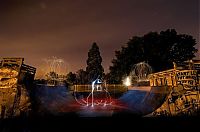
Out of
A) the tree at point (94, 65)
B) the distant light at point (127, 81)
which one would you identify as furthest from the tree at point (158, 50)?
the tree at point (94, 65)

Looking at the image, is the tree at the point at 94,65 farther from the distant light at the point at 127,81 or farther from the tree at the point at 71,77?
the distant light at the point at 127,81

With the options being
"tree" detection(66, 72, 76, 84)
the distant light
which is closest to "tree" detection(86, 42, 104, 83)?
"tree" detection(66, 72, 76, 84)

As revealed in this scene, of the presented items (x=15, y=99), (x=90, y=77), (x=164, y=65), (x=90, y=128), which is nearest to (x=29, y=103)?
(x=15, y=99)

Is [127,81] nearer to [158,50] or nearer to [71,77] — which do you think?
[158,50]

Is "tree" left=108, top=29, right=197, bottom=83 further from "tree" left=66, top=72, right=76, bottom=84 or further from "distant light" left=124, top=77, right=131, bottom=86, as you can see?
"tree" left=66, top=72, right=76, bottom=84

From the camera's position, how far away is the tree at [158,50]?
2151 inches

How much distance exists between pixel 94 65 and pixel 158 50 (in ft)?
105

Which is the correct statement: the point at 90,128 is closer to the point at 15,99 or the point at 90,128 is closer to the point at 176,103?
the point at 15,99

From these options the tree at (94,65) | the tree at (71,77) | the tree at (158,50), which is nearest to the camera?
the tree at (158,50)

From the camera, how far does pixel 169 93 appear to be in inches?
779

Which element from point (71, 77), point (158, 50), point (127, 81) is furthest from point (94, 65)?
point (158, 50)

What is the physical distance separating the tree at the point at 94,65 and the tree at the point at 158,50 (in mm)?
21741

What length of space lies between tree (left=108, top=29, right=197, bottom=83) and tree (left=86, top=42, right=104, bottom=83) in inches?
856

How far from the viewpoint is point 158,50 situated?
55125 millimetres
